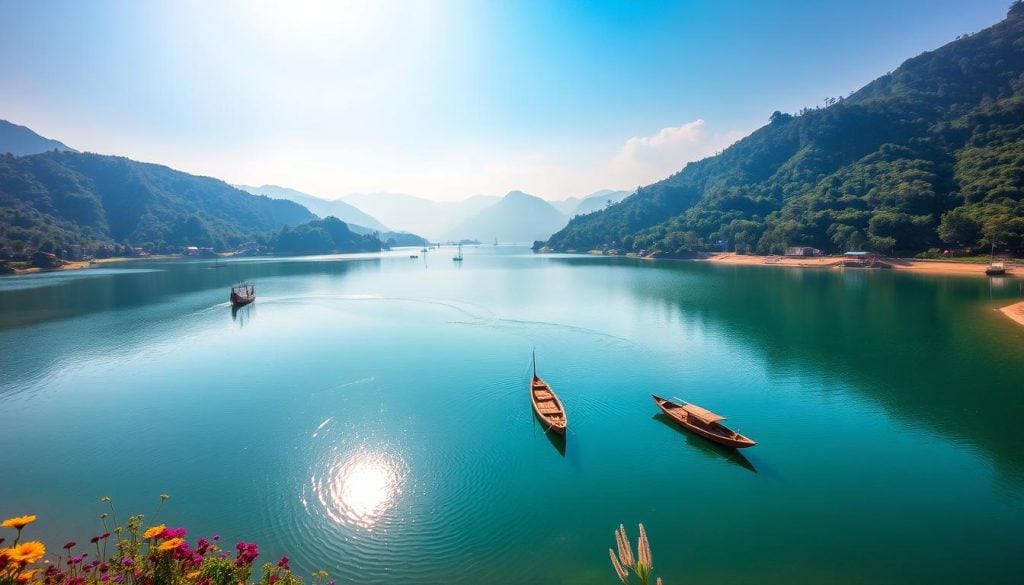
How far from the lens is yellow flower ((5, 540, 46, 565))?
16.5ft

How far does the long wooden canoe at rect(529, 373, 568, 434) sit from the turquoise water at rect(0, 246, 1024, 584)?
1022 millimetres

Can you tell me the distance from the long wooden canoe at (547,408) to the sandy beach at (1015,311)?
143 feet

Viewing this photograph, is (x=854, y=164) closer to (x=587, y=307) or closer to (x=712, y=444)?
(x=587, y=307)

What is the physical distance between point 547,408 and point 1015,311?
49548mm

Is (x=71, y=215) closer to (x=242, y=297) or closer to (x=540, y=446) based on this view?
(x=242, y=297)

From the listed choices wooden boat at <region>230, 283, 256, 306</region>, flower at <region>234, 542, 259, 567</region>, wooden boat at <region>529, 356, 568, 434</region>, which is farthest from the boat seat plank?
wooden boat at <region>230, 283, 256, 306</region>

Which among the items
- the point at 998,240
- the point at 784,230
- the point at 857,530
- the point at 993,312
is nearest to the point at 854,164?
the point at 784,230

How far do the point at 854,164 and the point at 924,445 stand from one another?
501 ft

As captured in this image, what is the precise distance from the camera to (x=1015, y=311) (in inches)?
1610

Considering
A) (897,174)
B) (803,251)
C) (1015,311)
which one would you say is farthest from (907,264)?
(1015,311)

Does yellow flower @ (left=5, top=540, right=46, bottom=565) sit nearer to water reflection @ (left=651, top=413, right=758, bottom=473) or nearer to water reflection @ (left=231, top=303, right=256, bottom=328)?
water reflection @ (left=651, top=413, right=758, bottom=473)

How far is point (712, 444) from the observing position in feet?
62.5

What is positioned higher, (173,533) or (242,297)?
(173,533)

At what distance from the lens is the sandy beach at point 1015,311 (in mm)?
38419
